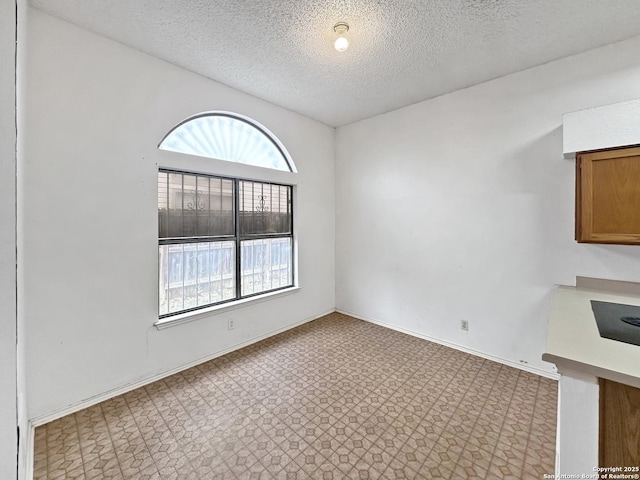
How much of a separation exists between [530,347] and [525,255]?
2.97ft

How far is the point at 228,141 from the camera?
10.0 feet

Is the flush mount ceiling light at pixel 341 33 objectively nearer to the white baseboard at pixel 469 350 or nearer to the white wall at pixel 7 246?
the white wall at pixel 7 246

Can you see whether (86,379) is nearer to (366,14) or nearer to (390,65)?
(366,14)

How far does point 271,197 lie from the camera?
140 inches

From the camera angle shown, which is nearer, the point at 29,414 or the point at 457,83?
the point at 29,414

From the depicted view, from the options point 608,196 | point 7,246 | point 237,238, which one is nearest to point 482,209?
point 608,196

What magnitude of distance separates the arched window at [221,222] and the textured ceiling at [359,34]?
24.9 inches

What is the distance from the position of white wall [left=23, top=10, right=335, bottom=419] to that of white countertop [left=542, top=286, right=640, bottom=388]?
2.82 meters

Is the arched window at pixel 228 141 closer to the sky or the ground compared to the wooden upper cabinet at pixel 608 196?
closer to the sky

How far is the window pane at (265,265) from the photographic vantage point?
3312mm

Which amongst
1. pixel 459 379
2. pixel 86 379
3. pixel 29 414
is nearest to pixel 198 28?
pixel 86 379

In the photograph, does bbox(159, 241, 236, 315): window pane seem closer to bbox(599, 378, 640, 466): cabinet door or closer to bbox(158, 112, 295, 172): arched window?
bbox(158, 112, 295, 172): arched window

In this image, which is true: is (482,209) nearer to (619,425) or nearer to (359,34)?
(359,34)

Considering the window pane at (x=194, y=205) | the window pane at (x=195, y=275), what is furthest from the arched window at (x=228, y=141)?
the window pane at (x=195, y=275)
